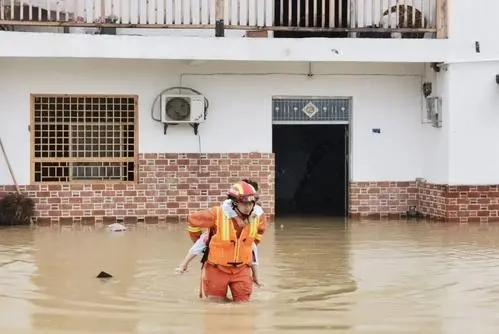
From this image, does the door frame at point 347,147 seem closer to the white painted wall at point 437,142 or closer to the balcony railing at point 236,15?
the white painted wall at point 437,142

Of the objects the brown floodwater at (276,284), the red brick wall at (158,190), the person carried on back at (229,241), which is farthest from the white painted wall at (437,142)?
the person carried on back at (229,241)

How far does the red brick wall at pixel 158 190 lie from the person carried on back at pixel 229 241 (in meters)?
7.52

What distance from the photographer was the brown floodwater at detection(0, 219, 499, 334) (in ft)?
21.0

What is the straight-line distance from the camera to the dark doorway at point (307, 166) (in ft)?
60.2

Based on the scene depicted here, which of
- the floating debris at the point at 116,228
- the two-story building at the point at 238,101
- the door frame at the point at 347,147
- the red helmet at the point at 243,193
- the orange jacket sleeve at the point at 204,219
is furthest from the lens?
the door frame at the point at 347,147

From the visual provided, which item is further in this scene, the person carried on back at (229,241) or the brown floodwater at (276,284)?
the person carried on back at (229,241)

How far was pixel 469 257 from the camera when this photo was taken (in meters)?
10.2

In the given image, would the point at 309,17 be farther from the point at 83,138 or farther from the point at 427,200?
the point at 83,138

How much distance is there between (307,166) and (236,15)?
253 inches

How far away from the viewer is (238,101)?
14688mm

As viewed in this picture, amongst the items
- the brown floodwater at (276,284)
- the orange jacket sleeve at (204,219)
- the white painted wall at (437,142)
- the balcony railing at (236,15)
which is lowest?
the brown floodwater at (276,284)


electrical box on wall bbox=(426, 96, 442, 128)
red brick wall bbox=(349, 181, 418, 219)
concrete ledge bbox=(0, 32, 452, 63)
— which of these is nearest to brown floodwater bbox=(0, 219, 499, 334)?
red brick wall bbox=(349, 181, 418, 219)


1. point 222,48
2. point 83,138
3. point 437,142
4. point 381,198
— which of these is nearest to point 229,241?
point 222,48

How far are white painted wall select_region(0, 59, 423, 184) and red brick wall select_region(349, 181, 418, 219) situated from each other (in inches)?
5.8
